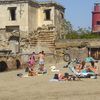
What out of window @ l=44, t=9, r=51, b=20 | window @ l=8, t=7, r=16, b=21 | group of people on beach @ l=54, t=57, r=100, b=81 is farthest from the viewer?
window @ l=44, t=9, r=51, b=20

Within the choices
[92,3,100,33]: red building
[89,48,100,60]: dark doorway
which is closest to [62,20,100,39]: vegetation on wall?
[92,3,100,33]: red building

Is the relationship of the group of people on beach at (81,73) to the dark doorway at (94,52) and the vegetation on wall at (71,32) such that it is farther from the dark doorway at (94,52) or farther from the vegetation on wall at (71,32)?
the vegetation on wall at (71,32)

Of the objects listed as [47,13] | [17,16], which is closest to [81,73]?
[17,16]

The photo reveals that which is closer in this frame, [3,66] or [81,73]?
[81,73]

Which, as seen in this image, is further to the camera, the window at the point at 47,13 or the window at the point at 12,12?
the window at the point at 47,13

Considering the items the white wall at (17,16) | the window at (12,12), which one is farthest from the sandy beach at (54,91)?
the window at (12,12)

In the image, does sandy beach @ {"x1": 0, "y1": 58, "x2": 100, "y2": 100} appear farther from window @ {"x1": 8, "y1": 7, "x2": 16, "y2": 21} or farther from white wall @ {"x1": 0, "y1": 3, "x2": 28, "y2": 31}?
window @ {"x1": 8, "y1": 7, "x2": 16, "y2": 21}

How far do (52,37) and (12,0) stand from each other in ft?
26.1

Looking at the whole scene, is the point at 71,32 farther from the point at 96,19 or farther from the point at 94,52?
the point at 94,52

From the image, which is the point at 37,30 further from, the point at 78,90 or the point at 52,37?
the point at 78,90

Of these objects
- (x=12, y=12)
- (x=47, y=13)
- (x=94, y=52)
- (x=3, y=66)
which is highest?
(x=12, y=12)

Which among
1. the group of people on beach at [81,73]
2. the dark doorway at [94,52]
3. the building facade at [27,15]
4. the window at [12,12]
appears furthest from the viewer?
the window at [12,12]

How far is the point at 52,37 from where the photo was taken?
56.7 meters

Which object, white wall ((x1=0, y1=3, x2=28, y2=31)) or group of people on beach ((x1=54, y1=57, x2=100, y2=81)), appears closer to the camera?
group of people on beach ((x1=54, y1=57, x2=100, y2=81))
